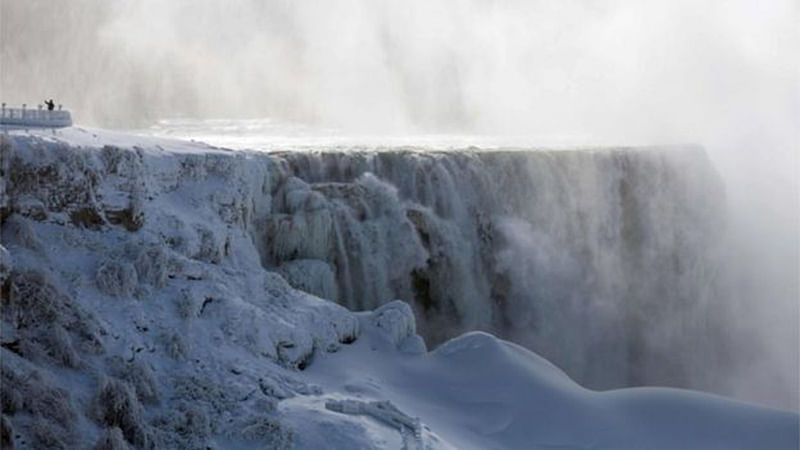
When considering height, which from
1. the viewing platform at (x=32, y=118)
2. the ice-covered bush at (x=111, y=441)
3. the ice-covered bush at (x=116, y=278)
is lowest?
the ice-covered bush at (x=111, y=441)

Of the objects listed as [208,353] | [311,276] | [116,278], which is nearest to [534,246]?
[311,276]

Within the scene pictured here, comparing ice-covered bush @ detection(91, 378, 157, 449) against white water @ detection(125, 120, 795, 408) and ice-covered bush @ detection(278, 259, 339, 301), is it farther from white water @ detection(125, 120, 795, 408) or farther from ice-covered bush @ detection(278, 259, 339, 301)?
white water @ detection(125, 120, 795, 408)

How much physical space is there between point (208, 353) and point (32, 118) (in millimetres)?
3160

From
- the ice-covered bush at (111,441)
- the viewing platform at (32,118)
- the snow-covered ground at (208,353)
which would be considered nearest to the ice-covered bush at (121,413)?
the snow-covered ground at (208,353)

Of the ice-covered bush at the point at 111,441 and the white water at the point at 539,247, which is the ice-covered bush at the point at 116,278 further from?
the white water at the point at 539,247

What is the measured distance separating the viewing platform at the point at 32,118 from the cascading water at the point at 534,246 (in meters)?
3.93

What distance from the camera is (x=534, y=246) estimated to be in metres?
18.3

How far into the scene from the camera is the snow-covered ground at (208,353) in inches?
341

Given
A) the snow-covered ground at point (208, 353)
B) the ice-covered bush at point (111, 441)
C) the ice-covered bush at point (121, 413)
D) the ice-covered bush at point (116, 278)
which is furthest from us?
the ice-covered bush at point (116, 278)

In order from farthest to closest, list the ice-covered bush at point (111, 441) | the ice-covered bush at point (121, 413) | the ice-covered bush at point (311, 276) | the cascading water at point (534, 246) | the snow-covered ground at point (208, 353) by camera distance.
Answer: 1. the cascading water at point (534, 246)
2. the ice-covered bush at point (311, 276)
3. the snow-covered ground at point (208, 353)
4. the ice-covered bush at point (121, 413)
5. the ice-covered bush at point (111, 441)

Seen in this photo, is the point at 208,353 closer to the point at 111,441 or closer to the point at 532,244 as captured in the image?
the point at 111,441

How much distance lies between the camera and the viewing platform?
10367 mm

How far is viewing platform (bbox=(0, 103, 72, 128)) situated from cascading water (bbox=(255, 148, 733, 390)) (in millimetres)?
3932

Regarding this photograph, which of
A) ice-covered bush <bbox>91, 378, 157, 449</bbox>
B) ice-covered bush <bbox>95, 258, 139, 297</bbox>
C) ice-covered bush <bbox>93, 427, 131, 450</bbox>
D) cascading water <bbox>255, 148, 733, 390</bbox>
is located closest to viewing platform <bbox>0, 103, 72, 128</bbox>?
ice-covered bush <bbox>95, 258, 139, 297</bbox>
